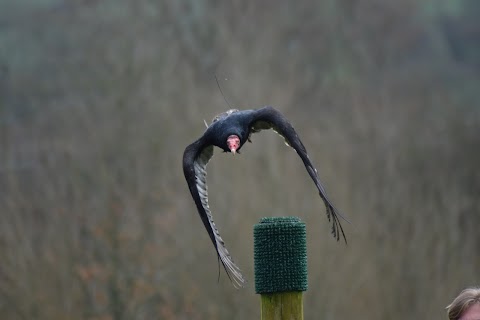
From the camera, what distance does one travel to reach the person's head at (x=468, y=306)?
4.95 meters

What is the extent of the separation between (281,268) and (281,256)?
0.07 metres

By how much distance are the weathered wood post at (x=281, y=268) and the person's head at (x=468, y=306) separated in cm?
96

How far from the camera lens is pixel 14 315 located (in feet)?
50.7

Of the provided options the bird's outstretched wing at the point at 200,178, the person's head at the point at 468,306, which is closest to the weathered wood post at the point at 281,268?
the bird's outstretched wing at the point at 200,178

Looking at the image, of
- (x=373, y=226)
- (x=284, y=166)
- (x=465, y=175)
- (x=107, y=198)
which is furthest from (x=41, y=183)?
(x=465, y=175)

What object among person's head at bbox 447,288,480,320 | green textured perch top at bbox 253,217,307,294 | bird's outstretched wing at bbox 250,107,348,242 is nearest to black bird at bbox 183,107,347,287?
bird's outstretched wing at bbox 250,107,348,242

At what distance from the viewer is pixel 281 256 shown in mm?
5668

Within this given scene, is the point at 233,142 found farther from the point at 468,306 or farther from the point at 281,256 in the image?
the point at 468,306

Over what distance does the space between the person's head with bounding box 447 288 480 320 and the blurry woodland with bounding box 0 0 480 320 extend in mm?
10603

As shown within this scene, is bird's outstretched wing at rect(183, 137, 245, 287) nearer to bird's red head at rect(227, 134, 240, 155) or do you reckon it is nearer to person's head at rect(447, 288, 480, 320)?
bird's red head at rect(227, 134, 240, 155)

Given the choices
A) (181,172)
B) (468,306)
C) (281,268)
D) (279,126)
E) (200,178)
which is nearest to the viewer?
(468,306)

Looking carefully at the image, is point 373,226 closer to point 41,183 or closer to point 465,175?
point 465,175

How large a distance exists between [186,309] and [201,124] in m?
2.82

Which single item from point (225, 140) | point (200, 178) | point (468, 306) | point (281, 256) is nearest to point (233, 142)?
point (225, 140)
